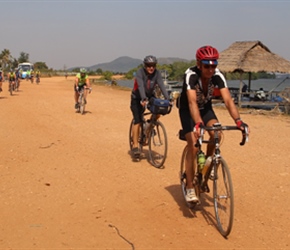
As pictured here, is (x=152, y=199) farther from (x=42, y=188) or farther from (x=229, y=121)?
(x=229, y=121)

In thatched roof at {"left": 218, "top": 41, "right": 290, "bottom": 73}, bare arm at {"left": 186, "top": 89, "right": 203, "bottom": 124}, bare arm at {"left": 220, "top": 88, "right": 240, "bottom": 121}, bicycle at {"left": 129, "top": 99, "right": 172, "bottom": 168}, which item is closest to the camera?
bare arm at {"left": 186, "top": 89, "right": 203, "bottom": 124}

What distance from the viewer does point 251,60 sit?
2297 centimetres

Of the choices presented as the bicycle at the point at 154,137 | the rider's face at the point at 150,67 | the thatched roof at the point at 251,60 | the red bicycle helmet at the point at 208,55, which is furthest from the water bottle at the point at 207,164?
the thatched roof at the point at 251,60

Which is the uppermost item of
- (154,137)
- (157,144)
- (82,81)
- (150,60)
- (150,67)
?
(150,60)

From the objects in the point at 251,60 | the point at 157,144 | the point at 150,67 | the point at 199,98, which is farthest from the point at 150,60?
the point at 251,60

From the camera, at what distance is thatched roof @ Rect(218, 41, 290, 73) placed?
22.7 m

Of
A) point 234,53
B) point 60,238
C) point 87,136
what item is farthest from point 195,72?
point 234,53

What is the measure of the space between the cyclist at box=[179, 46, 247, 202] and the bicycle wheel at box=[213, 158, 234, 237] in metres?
0.38

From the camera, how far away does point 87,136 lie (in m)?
10.6

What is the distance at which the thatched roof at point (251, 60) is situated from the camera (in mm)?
22703

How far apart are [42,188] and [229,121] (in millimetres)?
9807

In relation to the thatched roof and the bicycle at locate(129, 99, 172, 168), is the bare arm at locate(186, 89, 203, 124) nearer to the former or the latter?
the bicycle at locate(129, 99, 172, 168)

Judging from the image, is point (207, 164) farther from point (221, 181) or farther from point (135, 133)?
point (135, 133)

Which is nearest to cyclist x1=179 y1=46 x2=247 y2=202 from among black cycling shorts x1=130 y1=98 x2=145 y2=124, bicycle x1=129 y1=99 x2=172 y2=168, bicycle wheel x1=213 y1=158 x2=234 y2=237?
bicycle wheel x1=213 y1=158 x2=234 y2=237
